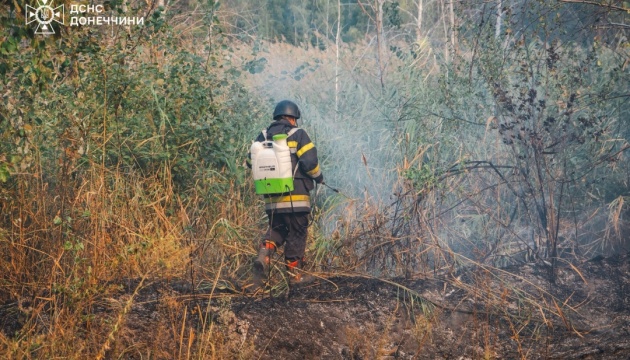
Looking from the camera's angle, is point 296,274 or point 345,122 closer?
point 296,274

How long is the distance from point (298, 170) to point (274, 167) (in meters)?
0.30

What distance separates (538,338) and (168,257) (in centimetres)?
355

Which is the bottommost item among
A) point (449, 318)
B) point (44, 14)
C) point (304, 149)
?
point (449, 318)

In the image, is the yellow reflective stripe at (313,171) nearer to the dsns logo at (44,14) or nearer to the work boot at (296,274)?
the work boot at (296,274)

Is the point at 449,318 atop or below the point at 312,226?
below

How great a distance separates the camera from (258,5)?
18766 millimetres

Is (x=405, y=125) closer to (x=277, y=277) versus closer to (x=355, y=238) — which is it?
(x=355, y=238)

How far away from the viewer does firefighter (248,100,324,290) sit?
6949 millimetres

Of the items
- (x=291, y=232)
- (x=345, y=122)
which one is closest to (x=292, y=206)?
(x=291, y=232)

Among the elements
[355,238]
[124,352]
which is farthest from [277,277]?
[124,352]

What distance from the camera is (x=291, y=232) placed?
713cm

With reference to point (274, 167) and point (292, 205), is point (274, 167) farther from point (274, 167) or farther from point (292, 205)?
point (292, 205)

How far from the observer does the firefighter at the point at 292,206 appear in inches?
274

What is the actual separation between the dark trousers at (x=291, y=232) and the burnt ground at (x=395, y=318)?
13.1 inches
